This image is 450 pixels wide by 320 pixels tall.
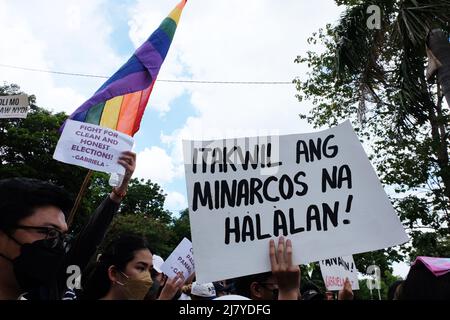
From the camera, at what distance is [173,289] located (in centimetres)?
356

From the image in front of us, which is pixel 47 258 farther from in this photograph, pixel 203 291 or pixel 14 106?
pixel 14 106

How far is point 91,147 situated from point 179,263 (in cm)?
147

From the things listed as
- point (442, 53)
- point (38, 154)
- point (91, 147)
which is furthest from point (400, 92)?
point (38, 154)

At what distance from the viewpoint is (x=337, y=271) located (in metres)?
4.62

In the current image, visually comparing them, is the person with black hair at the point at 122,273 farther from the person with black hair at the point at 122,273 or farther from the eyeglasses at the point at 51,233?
the eyeglasses at the point at 51,233

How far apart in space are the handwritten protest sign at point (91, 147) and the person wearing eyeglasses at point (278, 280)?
1.59 meters

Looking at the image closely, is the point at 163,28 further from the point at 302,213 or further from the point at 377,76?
the point at 377,76

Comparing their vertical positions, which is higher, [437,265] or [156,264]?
[156,264]

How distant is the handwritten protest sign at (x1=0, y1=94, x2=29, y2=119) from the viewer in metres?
4.40

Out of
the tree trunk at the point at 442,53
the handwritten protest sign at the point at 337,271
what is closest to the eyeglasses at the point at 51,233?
the handwritten protest sign at the point at 337,271

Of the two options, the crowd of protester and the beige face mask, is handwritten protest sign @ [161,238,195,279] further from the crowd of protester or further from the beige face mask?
the crowd of protester

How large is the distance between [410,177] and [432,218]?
104 cm
